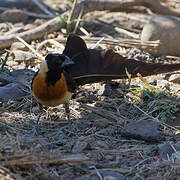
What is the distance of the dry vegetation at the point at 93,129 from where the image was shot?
3.04m

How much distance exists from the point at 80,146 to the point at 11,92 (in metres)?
1.52

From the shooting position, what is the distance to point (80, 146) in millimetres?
3381

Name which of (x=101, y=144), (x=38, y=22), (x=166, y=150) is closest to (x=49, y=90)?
(x=101, y=144)

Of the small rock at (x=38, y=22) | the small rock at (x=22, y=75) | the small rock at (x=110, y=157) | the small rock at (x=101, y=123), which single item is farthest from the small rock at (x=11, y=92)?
the small rock at (x=38, y=22)

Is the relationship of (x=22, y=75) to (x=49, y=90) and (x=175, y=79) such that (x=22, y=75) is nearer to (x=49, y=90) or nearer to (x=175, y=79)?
(x=49, y=90)

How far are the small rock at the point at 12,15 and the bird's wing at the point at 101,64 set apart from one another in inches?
108

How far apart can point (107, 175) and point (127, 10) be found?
500 centimetres

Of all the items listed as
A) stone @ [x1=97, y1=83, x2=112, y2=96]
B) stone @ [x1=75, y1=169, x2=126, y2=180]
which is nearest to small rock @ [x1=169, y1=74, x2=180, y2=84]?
stone @ [x1=97, y1=83, x2=112, y2=96]

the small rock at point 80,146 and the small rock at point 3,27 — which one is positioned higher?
the small rock at point 80,146

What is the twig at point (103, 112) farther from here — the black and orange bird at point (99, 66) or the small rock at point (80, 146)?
the small rock at point (80, 146)

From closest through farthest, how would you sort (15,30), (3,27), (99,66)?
(99,66) < (15,30) < (3,27)

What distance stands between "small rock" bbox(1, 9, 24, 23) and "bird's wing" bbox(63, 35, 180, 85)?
2736mm

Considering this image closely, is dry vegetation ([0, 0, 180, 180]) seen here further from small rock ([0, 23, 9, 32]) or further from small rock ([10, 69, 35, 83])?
small rock ([0, 23, 9, 32])

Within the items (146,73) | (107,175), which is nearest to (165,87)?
(146,73)
